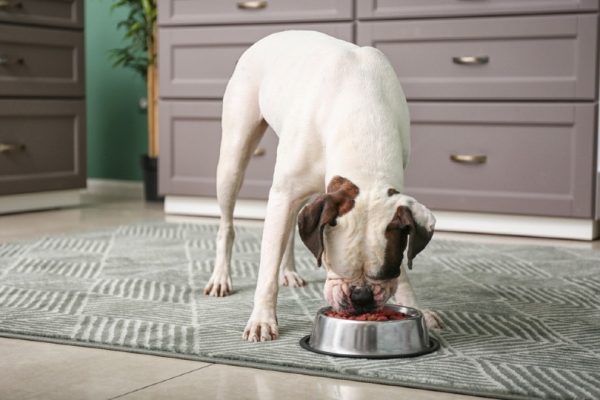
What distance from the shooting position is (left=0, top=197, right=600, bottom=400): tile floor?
1677 millimetres

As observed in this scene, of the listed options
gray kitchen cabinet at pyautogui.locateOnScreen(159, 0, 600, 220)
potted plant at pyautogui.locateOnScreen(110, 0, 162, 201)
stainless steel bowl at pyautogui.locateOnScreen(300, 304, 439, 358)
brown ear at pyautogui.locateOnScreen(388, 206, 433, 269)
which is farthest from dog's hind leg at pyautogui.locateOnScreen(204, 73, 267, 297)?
potted plant at pyautogui.locateOnScreen(110, 0, 162, 201)

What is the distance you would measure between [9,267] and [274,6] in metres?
1.84

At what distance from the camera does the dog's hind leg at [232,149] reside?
2564 mm

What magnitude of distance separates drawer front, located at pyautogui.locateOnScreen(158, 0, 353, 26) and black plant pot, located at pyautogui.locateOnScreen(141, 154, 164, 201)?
0.95 meters

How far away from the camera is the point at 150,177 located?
527 cm

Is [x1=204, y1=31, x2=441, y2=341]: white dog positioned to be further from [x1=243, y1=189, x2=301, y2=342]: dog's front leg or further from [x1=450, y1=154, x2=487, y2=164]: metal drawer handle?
[x1=450, y1=154, x2=487, y2=164]: metal drawer handle

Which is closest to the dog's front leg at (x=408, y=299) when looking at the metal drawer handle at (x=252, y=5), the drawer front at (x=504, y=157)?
the drawer front at (x=504, y=157)

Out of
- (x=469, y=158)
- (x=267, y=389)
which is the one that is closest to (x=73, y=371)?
(x=267, y=389)

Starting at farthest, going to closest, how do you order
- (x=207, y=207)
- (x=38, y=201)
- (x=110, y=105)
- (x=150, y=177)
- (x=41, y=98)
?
1. (x=110, y=105)
2. (x=150, y=177)
3. (x=38, y=201)
4. (x=41, y=98)
5. (x=207, y=207)

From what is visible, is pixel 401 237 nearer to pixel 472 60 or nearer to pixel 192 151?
pixel 472 60

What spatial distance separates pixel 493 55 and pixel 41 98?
2.29 meters

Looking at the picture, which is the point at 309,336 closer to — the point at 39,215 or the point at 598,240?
the point at 598,240

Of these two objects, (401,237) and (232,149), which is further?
(232,149)

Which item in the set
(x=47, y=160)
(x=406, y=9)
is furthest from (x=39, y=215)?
(x=406, y=9)
